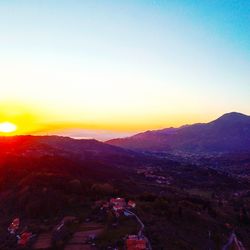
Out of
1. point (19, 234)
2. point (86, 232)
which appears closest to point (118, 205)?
point (86, 232)

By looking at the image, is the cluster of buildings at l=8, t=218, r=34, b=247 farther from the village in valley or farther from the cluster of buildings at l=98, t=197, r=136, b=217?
the cluster of buildings at l=98, t=197, r=136, b=217

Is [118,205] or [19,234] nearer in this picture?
[19,234]

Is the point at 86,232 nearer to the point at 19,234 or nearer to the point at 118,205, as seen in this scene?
the point at 19,234

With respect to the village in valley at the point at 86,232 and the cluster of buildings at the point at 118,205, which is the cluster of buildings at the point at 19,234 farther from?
the cluster of buildings at the point at 118,205

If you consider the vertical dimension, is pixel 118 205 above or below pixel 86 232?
above

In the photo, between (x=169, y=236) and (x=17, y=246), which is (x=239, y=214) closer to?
(x=169, y=236)

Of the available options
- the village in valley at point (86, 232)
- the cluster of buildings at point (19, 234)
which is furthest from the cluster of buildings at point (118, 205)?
the cluster of buildings at point (19, 234)

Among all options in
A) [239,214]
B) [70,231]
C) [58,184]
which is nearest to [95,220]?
[70,231]

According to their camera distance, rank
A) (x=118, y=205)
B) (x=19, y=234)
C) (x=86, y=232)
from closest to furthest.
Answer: (x=86, y=232), (x=19, y=234), (x=118, y=205)

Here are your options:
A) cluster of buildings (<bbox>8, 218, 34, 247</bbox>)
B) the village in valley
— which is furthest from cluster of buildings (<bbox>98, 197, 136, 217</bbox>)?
cluster of buildings (<bbox>8, 218, 34, 247</bbox>)

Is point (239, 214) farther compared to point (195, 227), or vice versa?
point (239, 214)
